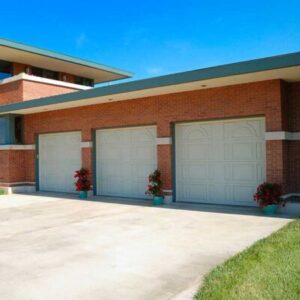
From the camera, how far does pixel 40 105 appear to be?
52.0 ft

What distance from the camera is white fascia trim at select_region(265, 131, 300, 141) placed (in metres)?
10.8

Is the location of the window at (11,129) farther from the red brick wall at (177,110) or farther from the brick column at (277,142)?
the brick column at (277,142)

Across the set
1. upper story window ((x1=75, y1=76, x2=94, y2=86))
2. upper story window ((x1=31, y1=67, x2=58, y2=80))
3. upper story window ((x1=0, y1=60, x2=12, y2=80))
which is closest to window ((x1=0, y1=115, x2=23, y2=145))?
upper story window ((x1=0, y1=60, x2=12, y2=80))

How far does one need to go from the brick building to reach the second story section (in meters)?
0.08

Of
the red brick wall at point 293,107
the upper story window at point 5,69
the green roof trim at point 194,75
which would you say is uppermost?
the upper story window at point 5,69

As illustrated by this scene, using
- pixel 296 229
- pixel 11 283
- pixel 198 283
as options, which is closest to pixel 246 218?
pixel 296 229

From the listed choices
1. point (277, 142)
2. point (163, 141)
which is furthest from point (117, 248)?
point (163, 141)

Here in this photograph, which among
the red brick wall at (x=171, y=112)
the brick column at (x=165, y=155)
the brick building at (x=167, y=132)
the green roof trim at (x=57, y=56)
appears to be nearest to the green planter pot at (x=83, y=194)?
the brick building at (x=167, y=132)

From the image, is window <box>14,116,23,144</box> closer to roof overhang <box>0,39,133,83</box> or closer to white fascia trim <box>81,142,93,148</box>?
roof overhang <box>0,39,133,83</box>

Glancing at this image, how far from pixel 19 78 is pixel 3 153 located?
11.6ft

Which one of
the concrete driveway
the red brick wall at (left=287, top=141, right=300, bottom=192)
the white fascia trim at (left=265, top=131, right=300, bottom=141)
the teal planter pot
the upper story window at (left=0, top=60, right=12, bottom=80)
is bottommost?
the concrete driveway

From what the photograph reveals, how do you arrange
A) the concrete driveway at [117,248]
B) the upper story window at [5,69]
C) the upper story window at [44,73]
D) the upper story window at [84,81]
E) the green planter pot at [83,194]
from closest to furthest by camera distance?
the concrete driveway at [117,248] → the green planter pot at [83,194] → the upper story window at [5,69] → the upper story window at [44,73] → the upper story window at [84,81]

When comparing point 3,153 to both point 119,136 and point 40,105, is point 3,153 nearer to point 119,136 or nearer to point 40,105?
point 40,105

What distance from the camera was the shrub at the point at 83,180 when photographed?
15.4m
